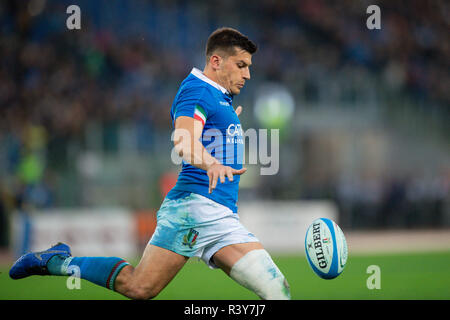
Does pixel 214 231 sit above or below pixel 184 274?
above

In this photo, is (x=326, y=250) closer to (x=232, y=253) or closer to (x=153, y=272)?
(x=232, y=253)

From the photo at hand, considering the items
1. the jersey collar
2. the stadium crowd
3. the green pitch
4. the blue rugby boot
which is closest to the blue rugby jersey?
the jersey collar

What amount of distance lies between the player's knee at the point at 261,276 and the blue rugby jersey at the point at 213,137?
1.68ft

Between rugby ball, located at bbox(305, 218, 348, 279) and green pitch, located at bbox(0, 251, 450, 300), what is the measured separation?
221 cm

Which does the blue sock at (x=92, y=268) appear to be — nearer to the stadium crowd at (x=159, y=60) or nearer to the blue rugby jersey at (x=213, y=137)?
the blue rugby jersey at (x=213, y=137)

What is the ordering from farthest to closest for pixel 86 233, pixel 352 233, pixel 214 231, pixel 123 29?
pixel 123 29
pixel 352 233
pixel 86 233
pixel 214 231

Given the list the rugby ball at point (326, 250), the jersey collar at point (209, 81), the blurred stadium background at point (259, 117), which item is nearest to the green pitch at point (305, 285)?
the blurred stadium background at point (259, 117)

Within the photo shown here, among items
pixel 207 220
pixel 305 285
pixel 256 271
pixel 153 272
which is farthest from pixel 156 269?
pixel 305 285

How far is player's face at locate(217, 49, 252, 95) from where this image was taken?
5207 mm

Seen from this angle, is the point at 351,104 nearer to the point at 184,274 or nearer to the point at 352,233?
the point at 352,233

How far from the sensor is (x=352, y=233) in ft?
61.7

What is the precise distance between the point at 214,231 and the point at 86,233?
978 cm

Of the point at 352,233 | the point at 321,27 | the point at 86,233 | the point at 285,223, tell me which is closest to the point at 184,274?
the point at 86,233

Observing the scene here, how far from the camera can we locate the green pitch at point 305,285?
296 inches
